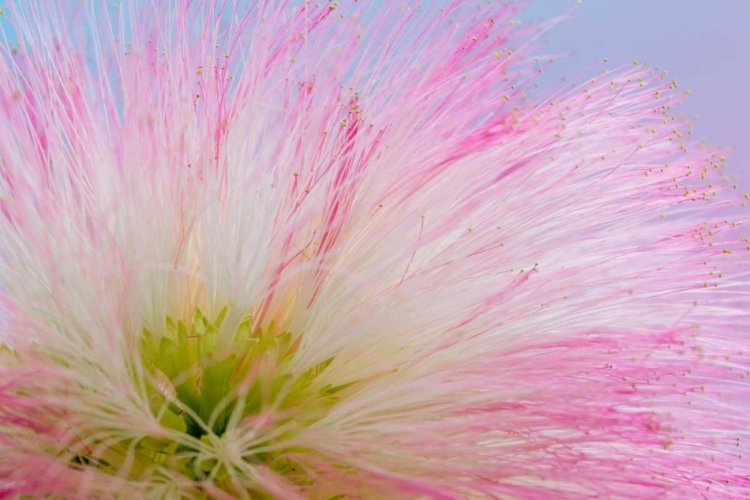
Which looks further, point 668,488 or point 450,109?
point 450,109

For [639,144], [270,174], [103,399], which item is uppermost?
[639,144]

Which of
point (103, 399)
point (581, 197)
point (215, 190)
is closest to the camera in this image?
point (103, 399)

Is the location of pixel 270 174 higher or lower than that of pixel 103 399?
higher

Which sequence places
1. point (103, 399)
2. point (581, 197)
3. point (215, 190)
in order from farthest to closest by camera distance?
point (581, 197)
point (215, 190)
point (103, 399)

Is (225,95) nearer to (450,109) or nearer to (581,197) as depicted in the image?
(450,109)

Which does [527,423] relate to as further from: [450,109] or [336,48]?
[336,48]

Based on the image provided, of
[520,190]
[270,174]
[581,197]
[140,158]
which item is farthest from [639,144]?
[140,158]

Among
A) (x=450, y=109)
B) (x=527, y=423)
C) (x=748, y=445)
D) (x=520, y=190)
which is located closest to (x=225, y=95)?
(x=450, y=109)
